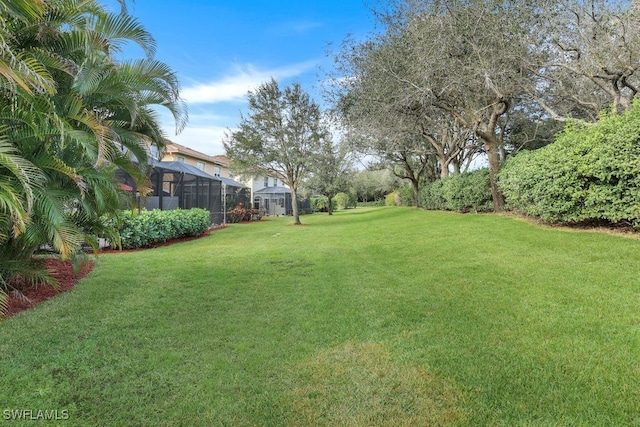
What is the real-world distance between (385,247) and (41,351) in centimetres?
706

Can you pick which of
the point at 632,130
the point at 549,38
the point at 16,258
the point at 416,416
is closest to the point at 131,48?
the point at 16,258

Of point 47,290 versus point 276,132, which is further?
point 276,132

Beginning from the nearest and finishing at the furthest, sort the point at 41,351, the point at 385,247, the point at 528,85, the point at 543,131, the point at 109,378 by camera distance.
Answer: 1. the point at 109,378
2. the point at 41,351
3. the point at 385,247
4. the point at 528,85
5. the point at 543,131

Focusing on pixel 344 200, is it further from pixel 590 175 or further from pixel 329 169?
pixel 590 175

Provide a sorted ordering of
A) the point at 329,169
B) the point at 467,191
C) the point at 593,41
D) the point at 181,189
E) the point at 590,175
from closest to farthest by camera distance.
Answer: the point at 590,175 → the point at 593,41 → the point at 467,191 → the point at 181,189 → the point at 329,169

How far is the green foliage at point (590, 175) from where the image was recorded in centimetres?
593

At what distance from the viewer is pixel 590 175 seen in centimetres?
657

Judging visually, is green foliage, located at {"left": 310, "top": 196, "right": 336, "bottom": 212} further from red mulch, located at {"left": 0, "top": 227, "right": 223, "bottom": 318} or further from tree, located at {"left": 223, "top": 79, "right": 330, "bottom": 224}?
red mulch, located at {"left": 0, "top": 227, "right": 223, "bottom": 318}

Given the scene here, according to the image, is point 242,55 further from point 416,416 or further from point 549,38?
point 416,416

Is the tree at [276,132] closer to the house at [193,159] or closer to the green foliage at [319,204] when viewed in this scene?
the house at [193,159]

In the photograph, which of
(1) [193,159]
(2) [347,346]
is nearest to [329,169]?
(1) [193,159]

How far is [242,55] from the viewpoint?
13086mm

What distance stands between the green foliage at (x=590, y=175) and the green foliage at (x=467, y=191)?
3989 mm

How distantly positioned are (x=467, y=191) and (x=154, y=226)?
11.6 metres
